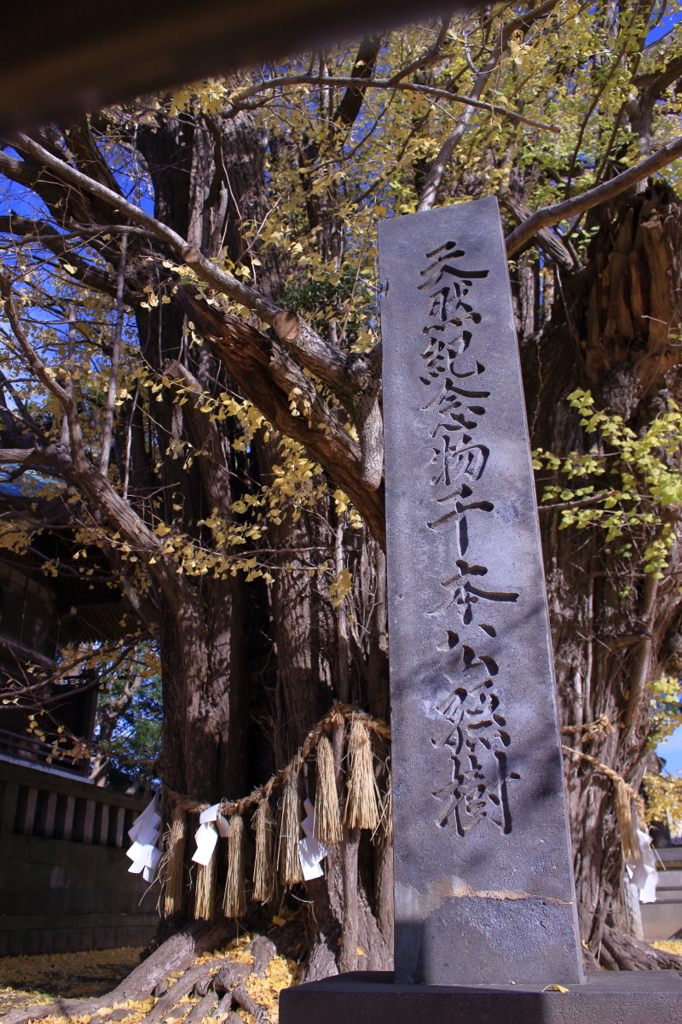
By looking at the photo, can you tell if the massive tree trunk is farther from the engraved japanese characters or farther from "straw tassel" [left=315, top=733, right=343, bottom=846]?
the engraved japanese characters

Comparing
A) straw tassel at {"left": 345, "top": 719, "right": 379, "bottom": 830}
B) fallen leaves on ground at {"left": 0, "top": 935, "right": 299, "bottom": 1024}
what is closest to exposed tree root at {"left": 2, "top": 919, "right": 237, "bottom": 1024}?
fallen leaves on ground at {"left": 0, "top": 935, "right": 299, "bottom": 1024}

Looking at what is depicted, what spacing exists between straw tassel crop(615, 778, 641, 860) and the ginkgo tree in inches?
9.0

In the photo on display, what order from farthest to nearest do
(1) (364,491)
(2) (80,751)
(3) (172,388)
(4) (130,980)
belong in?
1. (2) (80,751)
2. (3) (172,388)
3. (4) (130,980)
4. (1) (364,491)

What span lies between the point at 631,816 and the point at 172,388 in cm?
502

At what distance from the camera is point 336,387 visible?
4.27 m

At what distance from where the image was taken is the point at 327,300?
6410mm

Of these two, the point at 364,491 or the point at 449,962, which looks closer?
the point at 449,962

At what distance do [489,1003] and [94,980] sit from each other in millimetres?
5545

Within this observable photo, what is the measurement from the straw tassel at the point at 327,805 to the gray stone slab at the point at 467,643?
2253 millimetres

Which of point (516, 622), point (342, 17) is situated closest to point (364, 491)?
point (516, 622)

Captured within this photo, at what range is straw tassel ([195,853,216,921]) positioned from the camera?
16.5 feet

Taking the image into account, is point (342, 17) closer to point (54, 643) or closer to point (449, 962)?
point (449, 962)

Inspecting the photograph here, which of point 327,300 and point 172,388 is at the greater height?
point 327,300

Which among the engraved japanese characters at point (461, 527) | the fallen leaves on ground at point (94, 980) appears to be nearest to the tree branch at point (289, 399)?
the engraved japanese characters at point (461, 527)
